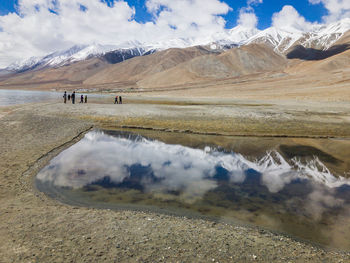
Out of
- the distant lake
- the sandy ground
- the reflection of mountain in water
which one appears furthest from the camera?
the distant lake

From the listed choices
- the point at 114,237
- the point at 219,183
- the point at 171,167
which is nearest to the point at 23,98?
the point at 171,167

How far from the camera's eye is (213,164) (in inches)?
606

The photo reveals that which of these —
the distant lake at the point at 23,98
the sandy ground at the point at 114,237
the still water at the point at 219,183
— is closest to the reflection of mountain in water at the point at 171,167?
the still water at the point at 219,183

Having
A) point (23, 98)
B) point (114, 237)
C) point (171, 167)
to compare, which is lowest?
point (23, 98)

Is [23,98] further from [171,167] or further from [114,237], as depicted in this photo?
[114,237]

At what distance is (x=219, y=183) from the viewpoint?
12039mm

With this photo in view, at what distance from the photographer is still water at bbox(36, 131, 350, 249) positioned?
8.97 metres

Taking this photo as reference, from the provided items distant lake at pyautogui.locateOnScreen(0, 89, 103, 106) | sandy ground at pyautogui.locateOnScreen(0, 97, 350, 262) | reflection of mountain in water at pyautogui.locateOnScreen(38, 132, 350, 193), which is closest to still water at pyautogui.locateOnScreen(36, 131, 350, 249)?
reflection of mountain in water at pyautogui.locateOnScreen(38, 132, 350, 193)

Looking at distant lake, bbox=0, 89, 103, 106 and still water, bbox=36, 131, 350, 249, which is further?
distant lake, bbox=0, 89, 103, 106

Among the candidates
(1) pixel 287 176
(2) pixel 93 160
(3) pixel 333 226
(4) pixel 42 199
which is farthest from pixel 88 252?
(1) pixel 287 176

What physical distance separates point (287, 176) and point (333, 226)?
534 cm

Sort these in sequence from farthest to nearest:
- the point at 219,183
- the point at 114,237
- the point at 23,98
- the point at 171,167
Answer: the point at 23,98, the point at 171,167, the point at 219,183, the point at 114,237

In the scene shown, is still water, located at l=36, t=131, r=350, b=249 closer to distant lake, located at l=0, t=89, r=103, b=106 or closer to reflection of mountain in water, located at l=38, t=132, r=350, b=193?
reflection of mountain in water, located at l=38, t=132, r=350, b=193

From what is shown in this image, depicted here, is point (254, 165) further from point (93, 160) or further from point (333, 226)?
point (93, 160)
